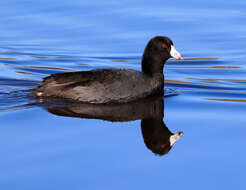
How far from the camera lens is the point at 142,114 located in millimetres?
7645

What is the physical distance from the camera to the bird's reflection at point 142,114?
6599 mm

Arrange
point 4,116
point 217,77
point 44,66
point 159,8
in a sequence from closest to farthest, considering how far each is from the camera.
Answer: point 4,116 < point 217,77 < point 44,66 < point 159,8

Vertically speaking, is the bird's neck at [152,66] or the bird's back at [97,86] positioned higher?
the bird's neck at [152,66]

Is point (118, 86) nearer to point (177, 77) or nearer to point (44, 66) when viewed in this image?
point (177, 77)

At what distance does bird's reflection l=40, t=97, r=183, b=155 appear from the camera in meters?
6.60

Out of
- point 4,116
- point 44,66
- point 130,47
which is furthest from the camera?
point 130,47

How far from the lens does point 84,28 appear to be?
12.8 m

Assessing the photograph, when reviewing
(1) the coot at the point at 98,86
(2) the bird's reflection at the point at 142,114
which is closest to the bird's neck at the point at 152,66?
(1) the coot at the point at 98,86

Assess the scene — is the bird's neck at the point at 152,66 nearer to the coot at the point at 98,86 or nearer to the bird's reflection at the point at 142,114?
the coot at the point at 98,86

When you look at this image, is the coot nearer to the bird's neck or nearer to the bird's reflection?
the bird's reflection

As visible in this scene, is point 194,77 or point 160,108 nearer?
point 160,108

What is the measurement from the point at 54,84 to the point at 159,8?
264 inches

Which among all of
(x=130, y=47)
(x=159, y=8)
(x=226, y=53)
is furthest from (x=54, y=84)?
(x=159, y=8)

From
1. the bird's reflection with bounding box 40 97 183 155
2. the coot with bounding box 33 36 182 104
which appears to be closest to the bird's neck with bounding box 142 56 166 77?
the coot with bounding box 33 36 182 104
